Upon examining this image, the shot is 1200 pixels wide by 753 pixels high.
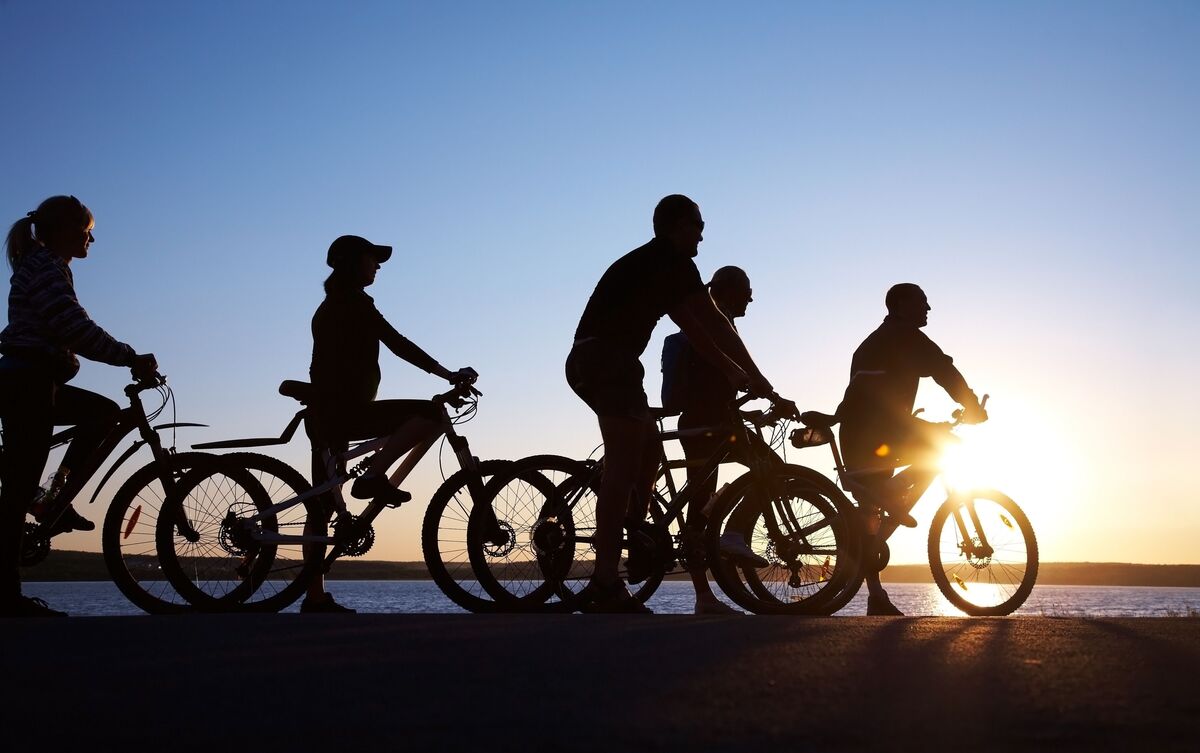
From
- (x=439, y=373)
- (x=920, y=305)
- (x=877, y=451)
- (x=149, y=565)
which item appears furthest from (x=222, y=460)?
(x=920, y=305)

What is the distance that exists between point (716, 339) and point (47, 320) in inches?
143

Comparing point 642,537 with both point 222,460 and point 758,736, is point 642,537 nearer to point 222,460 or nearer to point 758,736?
point 222,460

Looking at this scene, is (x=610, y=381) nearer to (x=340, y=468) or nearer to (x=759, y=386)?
(x=759, y=386)

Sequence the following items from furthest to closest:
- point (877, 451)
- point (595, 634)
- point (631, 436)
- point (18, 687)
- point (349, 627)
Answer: point (877, 451) < point (631, 436) < point (349, 627) < point (595, 634) < point (18, 687)

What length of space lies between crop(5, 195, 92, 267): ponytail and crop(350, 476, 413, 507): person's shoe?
7.03 ft

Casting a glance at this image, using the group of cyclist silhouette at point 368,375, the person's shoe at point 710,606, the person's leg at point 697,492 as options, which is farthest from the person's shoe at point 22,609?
the person's shoe at point 710,606

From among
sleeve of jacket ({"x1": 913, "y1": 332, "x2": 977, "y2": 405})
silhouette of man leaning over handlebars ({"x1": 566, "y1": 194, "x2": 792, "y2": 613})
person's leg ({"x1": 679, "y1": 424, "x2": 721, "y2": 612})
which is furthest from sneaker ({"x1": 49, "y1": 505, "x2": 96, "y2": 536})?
sleeve of jacket ({"x1": 913, "y1": 332, "x2": 977, "y2": 405})

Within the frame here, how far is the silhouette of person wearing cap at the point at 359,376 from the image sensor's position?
23.6 feet

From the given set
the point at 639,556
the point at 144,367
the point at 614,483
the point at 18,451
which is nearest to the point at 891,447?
the point at 639,556

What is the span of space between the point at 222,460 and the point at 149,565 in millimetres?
687

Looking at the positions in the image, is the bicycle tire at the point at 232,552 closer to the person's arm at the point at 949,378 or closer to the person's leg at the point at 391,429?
the person's leg at the point at 391,429

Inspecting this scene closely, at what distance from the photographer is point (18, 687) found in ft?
11.7

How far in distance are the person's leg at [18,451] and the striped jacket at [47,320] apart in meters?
0.16

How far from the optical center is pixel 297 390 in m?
7.36
